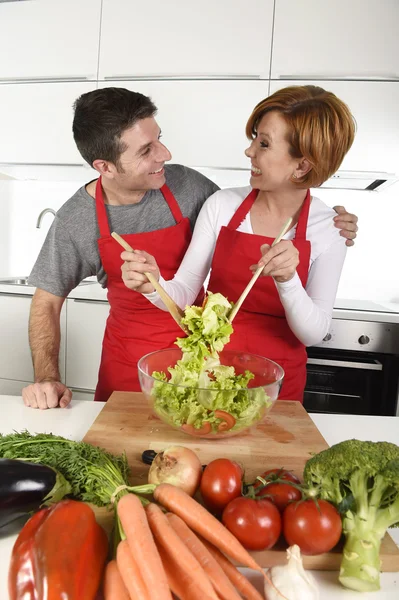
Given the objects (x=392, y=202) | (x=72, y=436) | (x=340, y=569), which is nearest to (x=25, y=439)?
(x=72, y=436)

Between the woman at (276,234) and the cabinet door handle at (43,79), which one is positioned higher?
the cabinet door handle at (43,79)

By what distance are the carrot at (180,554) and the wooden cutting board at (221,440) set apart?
259 millimetres

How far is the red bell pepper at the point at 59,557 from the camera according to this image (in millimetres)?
632

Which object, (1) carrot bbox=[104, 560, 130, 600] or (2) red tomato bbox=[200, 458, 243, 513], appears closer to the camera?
(1) carrot bbox=[104, 560, 130, 600]

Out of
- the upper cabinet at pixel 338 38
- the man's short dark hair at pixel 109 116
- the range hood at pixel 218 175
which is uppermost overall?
the upper cabinet at pixel 338 38

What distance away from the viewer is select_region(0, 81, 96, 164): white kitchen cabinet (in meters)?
2.99

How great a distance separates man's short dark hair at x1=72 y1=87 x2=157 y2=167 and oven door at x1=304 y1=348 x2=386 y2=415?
148cm

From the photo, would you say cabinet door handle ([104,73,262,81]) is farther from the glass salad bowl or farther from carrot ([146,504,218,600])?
carrot ([146,504,218,600])

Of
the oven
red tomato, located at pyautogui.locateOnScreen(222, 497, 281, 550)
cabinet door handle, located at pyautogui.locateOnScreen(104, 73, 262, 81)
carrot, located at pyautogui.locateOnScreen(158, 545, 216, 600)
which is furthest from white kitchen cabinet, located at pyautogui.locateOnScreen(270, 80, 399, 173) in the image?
carrot, located at pyautogui.locateOnScreen(158, 545, 216, 600)

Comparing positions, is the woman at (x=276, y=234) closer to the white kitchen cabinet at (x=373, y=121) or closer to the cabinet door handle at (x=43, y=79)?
the white kitchen cabinet at (x=373, y=121)

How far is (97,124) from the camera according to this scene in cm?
169

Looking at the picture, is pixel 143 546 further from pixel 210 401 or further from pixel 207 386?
pixel 207 386

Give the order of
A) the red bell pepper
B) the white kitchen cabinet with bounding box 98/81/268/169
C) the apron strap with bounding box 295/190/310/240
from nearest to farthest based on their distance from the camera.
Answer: the red bell pepper < the apron strap with bounding box 295/190/310/240 < the white kitchen cabinet with bounding box 98/81/268/169

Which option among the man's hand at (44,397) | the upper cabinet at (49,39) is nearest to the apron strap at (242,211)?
the man's hand at (44,397)
